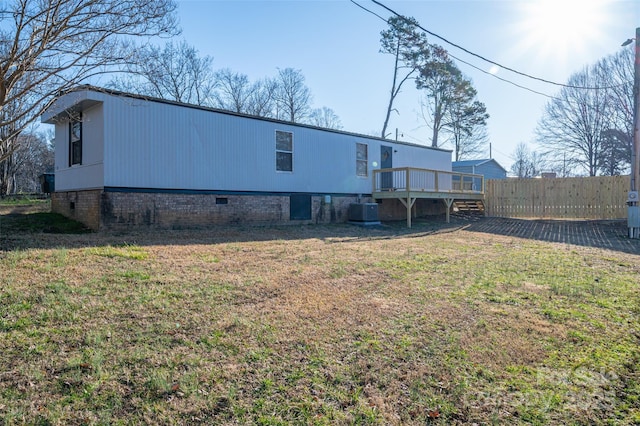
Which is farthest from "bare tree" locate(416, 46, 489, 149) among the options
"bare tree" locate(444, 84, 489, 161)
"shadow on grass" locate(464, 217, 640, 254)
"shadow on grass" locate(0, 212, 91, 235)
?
"shadow on grass" locate(0, 212, 91, 235)

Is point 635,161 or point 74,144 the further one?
point 635,161

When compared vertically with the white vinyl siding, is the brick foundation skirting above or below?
below

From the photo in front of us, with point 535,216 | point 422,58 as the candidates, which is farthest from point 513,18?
point 422,58

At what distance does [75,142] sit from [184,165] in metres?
3.18

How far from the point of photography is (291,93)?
3403 cm

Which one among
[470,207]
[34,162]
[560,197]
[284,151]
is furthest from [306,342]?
[34,162]

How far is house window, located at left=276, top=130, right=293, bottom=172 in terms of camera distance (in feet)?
40.1

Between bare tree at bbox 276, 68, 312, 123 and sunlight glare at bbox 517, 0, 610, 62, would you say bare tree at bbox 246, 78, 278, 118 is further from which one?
sunlight glare at bbox 517, 0, 610, 62

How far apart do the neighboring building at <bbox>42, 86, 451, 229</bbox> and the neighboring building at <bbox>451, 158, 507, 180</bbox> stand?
1806 cm

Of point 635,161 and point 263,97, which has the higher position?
point 263,97

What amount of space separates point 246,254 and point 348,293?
2721mm

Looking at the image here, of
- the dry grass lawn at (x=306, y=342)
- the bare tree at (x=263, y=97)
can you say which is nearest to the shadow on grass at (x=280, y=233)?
the dry grass lawn at (x=306, y=342)

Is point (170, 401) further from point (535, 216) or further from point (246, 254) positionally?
point (535, 216)

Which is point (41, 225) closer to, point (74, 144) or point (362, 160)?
point (74, 144)
